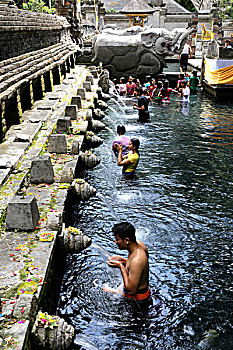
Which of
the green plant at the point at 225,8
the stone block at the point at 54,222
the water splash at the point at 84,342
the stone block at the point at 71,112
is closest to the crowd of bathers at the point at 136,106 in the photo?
the stone block at the point at 71,112

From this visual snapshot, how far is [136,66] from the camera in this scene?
83.8ft

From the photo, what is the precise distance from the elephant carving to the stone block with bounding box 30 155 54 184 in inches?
767

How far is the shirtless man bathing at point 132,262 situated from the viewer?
Result: 4.65m

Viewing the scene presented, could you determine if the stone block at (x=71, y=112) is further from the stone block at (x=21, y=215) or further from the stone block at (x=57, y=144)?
the stone block at (x=21, y=215)

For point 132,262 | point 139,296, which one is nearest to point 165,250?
point 139,296

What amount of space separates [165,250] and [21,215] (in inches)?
101

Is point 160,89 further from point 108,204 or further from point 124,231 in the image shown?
point 124,231

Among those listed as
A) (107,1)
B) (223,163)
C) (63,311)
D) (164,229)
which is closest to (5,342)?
(63,311)

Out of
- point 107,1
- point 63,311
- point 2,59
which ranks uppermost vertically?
point 107,1

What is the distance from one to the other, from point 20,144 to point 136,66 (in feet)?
59.7

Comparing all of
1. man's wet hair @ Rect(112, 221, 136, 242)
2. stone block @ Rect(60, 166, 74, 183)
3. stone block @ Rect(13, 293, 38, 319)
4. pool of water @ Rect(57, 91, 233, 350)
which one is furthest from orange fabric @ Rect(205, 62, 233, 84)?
stone block @ Rect(13, 293, 38, 319)

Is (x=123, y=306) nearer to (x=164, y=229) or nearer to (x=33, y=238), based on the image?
(x=33, y=238)

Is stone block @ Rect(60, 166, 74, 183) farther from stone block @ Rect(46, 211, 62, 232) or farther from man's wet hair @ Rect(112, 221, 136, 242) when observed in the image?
man's wet hair @ Rect(112, 221, 136, 242)

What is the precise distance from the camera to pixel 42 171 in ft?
24.2
